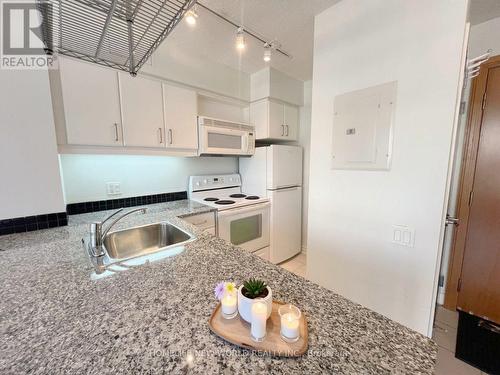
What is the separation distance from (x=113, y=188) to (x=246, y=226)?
141 cm

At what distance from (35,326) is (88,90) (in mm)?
1622

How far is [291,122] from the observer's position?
283 centimetres

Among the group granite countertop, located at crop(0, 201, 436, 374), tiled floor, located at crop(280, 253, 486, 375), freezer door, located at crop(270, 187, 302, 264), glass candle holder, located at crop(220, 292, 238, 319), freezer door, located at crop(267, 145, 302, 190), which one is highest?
freezer door, located at crop(267, 145, 302, 190)

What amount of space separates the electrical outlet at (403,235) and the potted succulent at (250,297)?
3.62 ft

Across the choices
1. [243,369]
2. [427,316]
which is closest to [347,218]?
[427,316]

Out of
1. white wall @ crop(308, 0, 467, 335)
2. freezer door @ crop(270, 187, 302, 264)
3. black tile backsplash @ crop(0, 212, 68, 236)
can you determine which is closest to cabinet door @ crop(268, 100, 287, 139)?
freezer door @ crop(270, 187, 302, 264)

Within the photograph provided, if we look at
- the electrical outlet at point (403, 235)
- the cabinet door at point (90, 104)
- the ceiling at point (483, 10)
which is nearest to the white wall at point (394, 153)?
the electrical outlet at point (403, 235)

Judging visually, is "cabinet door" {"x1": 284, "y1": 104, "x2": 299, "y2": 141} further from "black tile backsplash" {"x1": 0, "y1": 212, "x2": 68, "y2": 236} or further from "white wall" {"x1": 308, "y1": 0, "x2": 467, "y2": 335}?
"black tile backsplash" {"x1": 0, "y1": 212, "x2": 68, "y2": 236}

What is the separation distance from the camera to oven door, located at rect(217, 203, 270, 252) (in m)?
2.05

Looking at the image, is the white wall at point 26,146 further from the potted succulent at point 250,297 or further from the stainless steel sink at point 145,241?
the potted succulent at point 250,297

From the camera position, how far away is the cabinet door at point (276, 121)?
100 inches

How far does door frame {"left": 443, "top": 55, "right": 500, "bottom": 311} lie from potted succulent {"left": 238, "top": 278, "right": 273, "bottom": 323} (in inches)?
83.6

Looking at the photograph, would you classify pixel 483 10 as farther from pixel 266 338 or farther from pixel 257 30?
pixel 266 338

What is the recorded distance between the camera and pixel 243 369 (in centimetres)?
45
